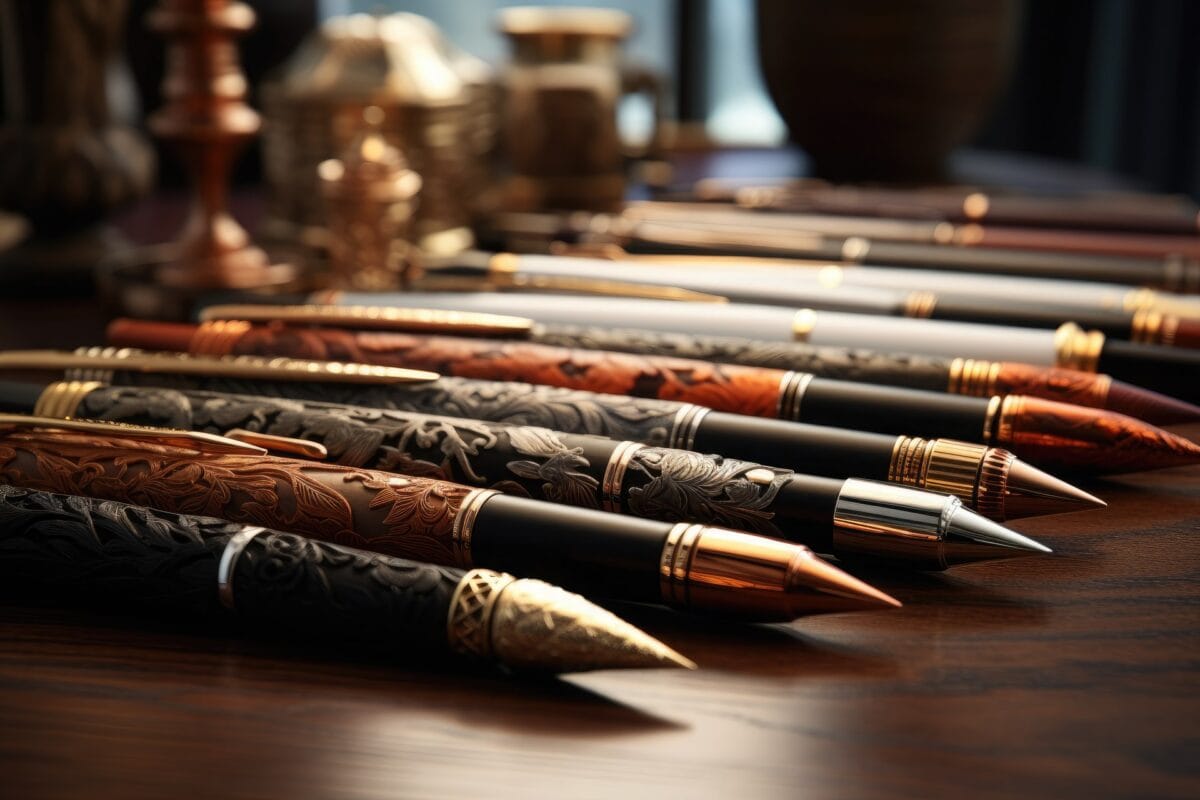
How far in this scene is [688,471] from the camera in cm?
56

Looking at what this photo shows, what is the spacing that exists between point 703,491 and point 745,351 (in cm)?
21

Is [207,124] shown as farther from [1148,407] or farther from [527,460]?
[1148,407]

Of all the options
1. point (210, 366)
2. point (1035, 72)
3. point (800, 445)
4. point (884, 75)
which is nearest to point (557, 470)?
point (800, 445)

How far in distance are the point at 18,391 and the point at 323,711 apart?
307mm

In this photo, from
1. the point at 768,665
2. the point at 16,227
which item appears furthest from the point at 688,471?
the point at 16,227

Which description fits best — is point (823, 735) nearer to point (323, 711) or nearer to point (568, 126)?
point (323, 711)

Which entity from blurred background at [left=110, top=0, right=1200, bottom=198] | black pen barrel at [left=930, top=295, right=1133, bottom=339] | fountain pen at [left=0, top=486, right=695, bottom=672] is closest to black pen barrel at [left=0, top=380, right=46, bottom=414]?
fountain pen at [left=0, top=486, right=695, bottom=672]

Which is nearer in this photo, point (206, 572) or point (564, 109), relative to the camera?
point (206, 572)

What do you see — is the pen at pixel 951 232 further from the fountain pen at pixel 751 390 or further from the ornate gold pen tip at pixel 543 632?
the ornate gold pen tip at pixel 543 632

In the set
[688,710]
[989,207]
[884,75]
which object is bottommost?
[688,710]

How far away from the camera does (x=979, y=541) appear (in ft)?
1.69

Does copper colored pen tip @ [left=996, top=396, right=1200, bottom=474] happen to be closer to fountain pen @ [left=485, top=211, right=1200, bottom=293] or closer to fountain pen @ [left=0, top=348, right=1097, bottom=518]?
fountain pen @ [left=0, top=348, right=1097, bottom=518]

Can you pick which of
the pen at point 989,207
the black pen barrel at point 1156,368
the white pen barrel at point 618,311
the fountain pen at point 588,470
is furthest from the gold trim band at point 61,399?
the pen at point 989,207

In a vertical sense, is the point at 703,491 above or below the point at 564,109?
below
